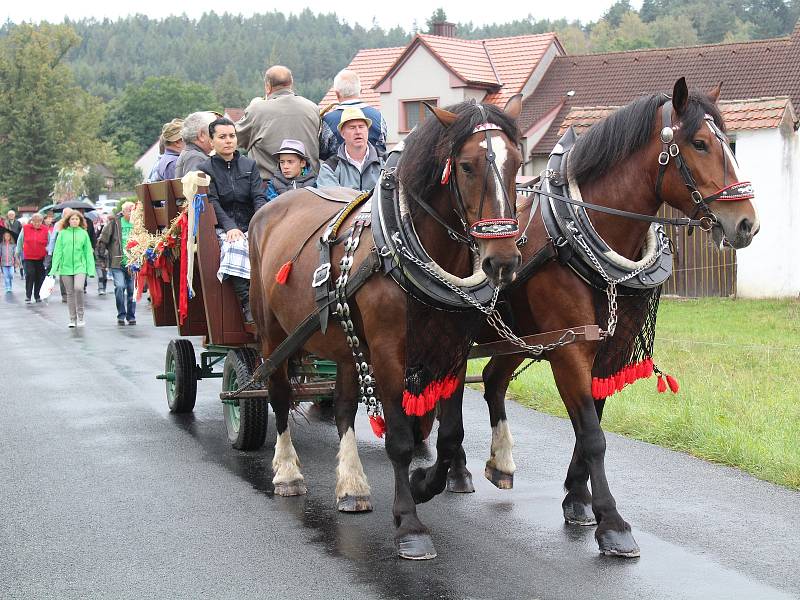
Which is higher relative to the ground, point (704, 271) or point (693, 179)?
point (693, 179)

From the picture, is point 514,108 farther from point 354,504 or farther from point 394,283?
point 354,504

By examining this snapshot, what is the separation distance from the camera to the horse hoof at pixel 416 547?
5.20 meters

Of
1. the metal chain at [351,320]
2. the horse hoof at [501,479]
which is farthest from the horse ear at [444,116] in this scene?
the horse hoof at [501,479]

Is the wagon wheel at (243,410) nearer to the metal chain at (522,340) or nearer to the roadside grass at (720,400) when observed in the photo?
the metal chain at (522,340)

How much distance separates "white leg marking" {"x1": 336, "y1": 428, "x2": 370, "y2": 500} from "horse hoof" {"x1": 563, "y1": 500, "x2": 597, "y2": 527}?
1126mm

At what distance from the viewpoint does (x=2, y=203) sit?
74812mm

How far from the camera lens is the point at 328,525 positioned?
588 centimetres

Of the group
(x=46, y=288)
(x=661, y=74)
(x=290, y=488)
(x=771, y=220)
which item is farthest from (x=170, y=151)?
(x=661, y=74)

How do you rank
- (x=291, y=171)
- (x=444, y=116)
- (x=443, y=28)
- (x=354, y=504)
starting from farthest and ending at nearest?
(x=443, y=28)
(x=291, y=171)
(x=354, y=504)
(x=444, y=116)

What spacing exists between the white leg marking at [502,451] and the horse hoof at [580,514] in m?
0.66

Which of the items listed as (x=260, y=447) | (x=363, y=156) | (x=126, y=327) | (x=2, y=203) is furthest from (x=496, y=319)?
(x=2, y=203)

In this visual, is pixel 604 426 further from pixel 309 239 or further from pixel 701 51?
pixel 701 51

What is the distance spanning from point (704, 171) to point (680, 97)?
1.23 feet

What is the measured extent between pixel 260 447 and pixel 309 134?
2372 mm
